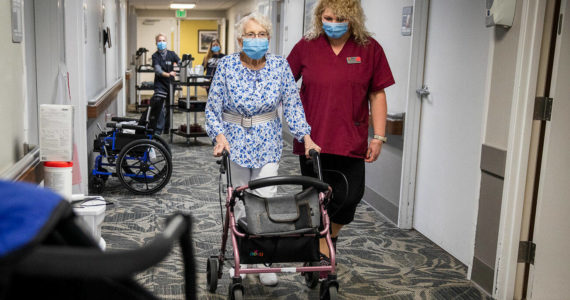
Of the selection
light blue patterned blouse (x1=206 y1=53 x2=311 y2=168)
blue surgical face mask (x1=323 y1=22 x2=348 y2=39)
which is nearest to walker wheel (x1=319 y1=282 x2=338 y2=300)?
light blue patterned blouse (x1=206 y1=53 x2=311 y2=168)

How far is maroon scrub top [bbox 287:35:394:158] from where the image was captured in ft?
9.41

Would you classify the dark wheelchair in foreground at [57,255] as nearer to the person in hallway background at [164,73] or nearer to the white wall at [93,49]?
the white wall at [93,49]

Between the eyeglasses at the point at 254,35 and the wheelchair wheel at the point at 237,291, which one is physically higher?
the eyeglasses at the point at 254,35

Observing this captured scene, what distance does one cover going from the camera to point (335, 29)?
2.84m

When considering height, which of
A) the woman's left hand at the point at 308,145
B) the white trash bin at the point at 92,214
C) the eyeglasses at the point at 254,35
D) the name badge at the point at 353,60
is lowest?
the white trash bin at the point at 92,214

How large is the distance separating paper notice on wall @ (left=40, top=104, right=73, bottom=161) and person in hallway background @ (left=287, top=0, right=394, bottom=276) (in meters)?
1.11

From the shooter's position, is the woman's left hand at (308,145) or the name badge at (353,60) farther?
the name badge at (353,60)

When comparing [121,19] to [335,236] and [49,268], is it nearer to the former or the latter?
[335,236]

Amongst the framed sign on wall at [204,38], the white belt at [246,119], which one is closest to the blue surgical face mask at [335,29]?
the white belt at [246,119]

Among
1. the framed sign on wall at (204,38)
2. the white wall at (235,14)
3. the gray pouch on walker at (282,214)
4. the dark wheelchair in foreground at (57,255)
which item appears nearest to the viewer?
the dark wheelchair in foreground at (57,255)

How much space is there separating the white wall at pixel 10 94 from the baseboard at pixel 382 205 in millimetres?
2675

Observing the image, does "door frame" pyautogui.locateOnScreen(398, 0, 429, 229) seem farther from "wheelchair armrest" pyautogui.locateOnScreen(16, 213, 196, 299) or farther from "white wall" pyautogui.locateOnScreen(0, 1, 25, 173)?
"wheelchair armrest" pyautogui.locateOnScreen(16, 213, 196, 299)

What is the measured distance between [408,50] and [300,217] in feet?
7.35

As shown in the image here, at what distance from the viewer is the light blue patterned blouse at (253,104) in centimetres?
273
